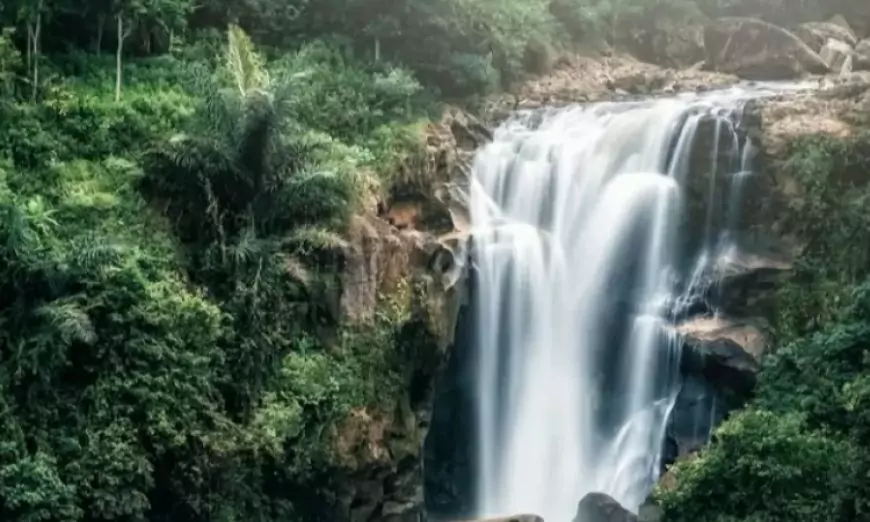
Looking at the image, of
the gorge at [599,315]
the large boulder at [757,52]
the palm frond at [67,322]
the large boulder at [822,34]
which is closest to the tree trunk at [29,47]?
the palm frond at [67,322]

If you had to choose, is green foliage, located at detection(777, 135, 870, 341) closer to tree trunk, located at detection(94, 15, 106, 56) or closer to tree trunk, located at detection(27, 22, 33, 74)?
tree trunk, located at detection(94, 15, 106, 56)

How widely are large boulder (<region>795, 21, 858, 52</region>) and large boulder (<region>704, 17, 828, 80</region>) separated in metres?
0.87

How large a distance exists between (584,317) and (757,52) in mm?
13229

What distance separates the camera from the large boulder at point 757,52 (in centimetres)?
2725

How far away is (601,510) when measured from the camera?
51.9 feet

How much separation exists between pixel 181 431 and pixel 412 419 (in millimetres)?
4346

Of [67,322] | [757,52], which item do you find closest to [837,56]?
[757,52]

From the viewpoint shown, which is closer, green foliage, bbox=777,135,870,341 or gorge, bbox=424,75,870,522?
green foliage, bbox=777,135,870,341

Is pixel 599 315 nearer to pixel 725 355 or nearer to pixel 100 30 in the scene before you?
pixel 725 355

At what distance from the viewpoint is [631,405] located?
1780cm

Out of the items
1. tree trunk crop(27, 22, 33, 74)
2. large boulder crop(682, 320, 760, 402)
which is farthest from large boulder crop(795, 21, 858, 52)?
tree trunk crop(27, 22, 33, 74)

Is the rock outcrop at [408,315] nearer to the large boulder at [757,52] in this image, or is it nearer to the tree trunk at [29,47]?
the tree trunk at [29,47]

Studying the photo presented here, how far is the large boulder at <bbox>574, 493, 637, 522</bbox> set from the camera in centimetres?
1555

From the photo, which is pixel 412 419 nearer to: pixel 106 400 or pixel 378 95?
pixel 106 400
